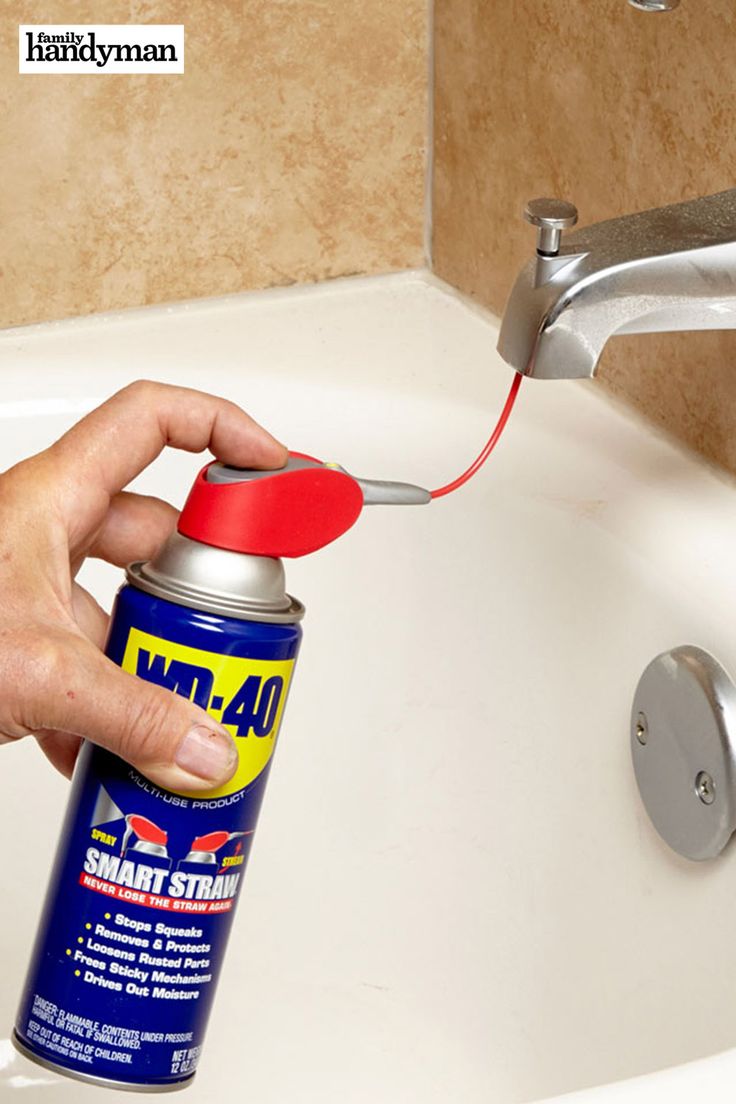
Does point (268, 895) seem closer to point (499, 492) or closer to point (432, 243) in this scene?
point (499, 492)

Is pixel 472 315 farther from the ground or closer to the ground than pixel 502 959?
farther from the ground

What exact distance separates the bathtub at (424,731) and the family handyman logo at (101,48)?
0.15 m

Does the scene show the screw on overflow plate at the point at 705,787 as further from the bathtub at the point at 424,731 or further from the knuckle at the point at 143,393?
the knuckle at the point at 143,393

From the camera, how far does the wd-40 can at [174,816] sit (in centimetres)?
58

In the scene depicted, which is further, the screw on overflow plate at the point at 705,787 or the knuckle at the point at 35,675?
the screw on overflow plate at the point at 705,787

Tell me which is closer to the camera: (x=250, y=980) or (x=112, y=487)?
(x=112, y=487)

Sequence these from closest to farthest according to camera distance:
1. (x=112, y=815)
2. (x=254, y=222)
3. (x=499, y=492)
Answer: (x=112, y=815)
(x=499, y=492)
(x=254, y=222)

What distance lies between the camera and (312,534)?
614 mm

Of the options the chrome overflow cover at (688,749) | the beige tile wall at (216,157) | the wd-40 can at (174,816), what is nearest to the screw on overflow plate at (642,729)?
the chrome overflow cover at (688,749)

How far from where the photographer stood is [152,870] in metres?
0.59

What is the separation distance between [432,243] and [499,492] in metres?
0.24

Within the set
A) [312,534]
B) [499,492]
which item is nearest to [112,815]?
[312,534]

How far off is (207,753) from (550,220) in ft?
0.81

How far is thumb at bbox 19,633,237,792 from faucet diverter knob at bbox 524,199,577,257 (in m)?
0.23
